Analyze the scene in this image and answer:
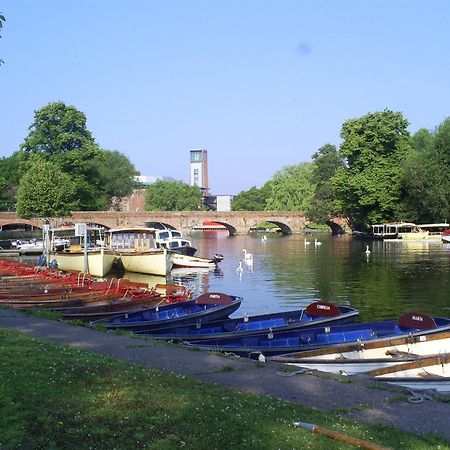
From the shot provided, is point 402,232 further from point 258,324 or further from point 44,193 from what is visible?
point 258,324

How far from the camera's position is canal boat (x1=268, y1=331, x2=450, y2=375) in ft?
44.8

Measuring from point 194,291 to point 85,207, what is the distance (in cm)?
5434

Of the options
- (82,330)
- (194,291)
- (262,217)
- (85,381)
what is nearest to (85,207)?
(262,217)

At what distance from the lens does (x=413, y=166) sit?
76.0m

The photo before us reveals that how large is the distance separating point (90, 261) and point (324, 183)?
7258 centimetres

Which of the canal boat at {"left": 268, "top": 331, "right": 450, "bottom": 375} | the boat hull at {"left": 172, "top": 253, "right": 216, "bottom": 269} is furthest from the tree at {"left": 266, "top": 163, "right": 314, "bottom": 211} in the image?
the canal boat at {"left": 268, "top": 331, "right": 450, "bottom": 375}

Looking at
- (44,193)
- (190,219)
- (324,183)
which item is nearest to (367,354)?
(44,193)

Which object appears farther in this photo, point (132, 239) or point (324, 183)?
point (324, 183)

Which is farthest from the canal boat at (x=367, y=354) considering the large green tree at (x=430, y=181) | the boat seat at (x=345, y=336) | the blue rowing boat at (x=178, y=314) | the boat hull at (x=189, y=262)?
the large green tree at (x=430, y=181)

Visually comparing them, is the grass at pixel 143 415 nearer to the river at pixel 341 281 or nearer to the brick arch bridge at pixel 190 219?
the river at pixel 341 281

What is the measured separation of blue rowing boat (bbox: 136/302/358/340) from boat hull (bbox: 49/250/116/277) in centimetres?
2359

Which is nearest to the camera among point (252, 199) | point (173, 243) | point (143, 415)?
point (143, 415)

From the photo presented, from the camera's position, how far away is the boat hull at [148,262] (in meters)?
42.4

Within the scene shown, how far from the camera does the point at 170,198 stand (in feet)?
457
